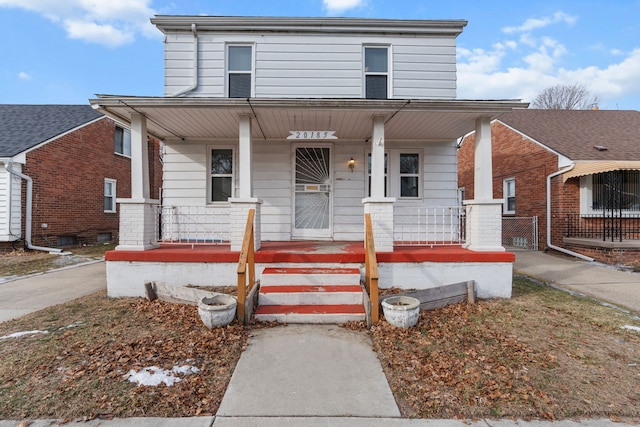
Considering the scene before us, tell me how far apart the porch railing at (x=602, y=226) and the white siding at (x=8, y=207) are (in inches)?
698

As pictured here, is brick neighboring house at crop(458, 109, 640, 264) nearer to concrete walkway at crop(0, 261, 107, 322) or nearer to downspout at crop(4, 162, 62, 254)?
concrete walkway at crop(0, 261, 107, 322)

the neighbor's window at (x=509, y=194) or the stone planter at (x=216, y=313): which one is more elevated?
the neighbor's window at (x=509, y=194)

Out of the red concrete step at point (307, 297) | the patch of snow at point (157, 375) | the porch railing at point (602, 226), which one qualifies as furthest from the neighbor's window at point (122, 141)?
the porch railing at point (602, 226)

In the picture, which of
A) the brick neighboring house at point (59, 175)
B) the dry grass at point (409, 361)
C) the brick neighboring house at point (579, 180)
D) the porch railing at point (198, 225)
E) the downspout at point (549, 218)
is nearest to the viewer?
the dry grass at point (409, 361)

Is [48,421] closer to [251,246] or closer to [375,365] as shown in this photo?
[375,365]

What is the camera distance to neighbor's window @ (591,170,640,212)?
31.9 feet

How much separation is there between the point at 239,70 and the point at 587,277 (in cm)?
948

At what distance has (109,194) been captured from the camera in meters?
13.9

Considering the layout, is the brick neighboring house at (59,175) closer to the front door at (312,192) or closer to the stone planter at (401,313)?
the front door at (312,192)

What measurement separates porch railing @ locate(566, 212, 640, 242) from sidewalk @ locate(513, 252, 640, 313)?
0.97 metres

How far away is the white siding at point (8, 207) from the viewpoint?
9.77m

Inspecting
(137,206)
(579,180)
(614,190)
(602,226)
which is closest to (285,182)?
(137,206)

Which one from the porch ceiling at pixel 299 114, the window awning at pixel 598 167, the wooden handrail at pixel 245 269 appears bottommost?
the wooden handrail at pixel 245 269

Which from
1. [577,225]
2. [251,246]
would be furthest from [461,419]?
[577,225]
